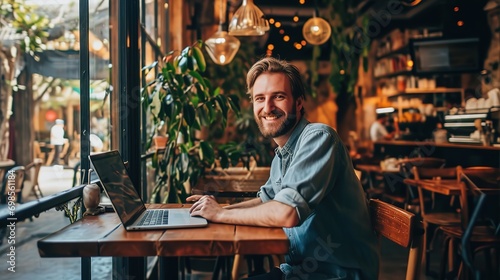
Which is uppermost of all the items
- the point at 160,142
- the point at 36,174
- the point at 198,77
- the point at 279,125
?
the point at 198,77

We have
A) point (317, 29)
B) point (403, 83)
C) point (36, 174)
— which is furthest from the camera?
point (403, 83)

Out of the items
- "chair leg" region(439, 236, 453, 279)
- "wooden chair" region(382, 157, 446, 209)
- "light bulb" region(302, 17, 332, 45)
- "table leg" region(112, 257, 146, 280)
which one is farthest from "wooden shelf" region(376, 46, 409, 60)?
"table leg" region(112, 257, 146, 280)

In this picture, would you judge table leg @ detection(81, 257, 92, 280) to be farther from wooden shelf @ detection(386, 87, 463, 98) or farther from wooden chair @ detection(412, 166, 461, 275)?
wooden shelf @ detection(386, 87, 463, 98)

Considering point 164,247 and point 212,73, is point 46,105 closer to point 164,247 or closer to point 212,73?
point 164,247

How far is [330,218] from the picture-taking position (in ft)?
5.50

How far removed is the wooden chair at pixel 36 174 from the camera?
2.11m

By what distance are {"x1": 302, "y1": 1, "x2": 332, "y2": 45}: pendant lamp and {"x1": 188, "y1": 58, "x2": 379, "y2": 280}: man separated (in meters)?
4.61

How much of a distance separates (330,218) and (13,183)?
4.04 ft

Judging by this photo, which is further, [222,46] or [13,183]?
[222,46]

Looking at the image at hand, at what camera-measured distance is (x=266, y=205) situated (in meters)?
1.56

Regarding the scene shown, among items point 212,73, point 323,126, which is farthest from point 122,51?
point 212,73

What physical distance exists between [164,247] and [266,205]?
1.16ft

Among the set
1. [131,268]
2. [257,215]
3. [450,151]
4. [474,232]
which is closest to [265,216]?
[257,215]

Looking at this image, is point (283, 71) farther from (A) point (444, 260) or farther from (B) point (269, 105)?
(A) point (444, 260)
